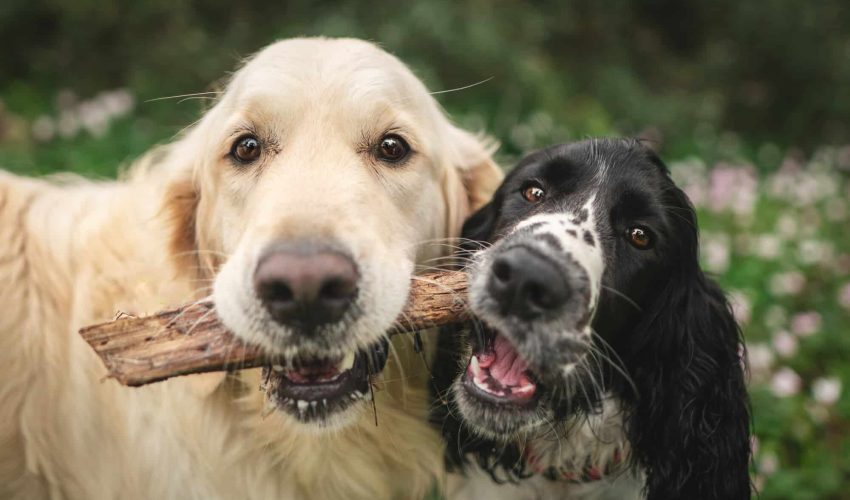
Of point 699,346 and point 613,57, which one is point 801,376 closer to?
point 699,346

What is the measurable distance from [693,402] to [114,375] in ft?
6.29

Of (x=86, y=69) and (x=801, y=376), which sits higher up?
(x=86, y=69)

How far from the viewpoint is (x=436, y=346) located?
2.75 meters

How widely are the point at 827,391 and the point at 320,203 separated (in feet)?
9.30

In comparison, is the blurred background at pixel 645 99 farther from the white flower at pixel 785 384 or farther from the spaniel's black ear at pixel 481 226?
the spaniel's black ear at pixel 481 226

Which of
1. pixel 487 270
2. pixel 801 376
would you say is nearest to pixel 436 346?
pixel 487 270

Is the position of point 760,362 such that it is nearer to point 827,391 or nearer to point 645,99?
point 827,391

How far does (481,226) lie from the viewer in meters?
2.79

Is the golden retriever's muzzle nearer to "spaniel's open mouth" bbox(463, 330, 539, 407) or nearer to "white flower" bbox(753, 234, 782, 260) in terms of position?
"spaniel's open mouth" bbox(463, 330, 539, 407)

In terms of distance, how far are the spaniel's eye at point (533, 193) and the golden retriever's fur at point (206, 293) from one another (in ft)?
1.09

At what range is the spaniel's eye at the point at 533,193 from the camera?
262 centimetres

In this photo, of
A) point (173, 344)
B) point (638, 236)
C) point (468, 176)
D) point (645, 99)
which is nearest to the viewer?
point (173, 344)

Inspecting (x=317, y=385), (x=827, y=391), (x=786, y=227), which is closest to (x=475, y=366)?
(x=317, y=385)

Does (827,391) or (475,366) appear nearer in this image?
(475,366)
